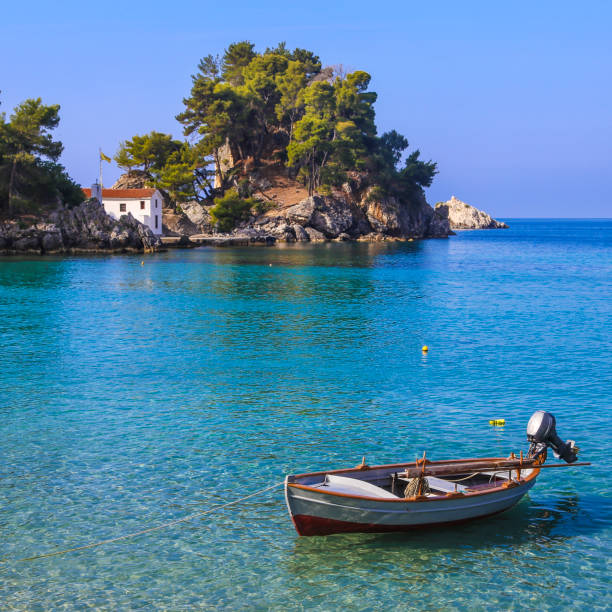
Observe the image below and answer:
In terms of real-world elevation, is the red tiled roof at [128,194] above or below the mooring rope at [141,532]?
above

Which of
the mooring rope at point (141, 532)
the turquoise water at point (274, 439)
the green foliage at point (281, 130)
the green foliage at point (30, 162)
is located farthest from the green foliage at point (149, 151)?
the mooring rope at point (141, 532)

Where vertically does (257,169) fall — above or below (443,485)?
above

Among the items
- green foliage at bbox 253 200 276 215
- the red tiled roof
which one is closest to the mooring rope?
the red tiled roof

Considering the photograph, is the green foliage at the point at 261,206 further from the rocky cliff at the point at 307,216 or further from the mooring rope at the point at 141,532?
the mooring rope at the point at 141,532

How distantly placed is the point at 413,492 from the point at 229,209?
10850 centimetres

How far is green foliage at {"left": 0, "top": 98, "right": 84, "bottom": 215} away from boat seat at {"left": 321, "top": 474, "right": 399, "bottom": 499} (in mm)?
84987

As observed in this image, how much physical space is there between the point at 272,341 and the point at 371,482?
20.0m

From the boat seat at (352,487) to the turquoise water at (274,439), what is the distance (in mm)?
988

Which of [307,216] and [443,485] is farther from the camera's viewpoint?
[307,216]

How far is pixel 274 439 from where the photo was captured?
62.5 ft

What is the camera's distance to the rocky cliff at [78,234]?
284ft

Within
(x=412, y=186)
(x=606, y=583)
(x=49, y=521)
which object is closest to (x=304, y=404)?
(x=49, y=521)

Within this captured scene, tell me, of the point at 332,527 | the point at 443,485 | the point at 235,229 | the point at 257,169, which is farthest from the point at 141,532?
the point at 257,169

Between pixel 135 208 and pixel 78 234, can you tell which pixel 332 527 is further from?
pixel 135 208
